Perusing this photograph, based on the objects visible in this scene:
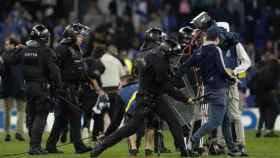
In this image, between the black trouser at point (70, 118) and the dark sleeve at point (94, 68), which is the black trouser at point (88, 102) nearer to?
the dark sleeve at point (94, 68)

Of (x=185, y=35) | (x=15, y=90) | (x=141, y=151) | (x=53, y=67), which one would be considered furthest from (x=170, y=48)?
(x=15, y=90)

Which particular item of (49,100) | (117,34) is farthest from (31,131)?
(117,34)

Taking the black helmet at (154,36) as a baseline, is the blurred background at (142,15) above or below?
above

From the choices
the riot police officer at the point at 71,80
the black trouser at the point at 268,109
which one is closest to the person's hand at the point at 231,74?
the riot police officer at the point at 71,80

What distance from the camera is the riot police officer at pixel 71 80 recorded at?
762 inches

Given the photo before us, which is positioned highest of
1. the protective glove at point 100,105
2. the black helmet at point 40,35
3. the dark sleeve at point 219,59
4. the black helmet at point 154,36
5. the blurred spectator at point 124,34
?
the blurred spectator at point 124,34

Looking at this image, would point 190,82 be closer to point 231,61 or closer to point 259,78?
point 231,61

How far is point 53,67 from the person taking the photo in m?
18.8

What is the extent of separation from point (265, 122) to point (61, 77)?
31.3 feet

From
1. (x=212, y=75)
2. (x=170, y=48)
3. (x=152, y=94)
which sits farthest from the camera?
(x=212, y=75)

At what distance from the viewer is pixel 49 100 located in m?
19.3

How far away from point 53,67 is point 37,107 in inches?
35.9

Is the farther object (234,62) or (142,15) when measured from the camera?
(142,15)

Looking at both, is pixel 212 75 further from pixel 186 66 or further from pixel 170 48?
pixel 170 48
